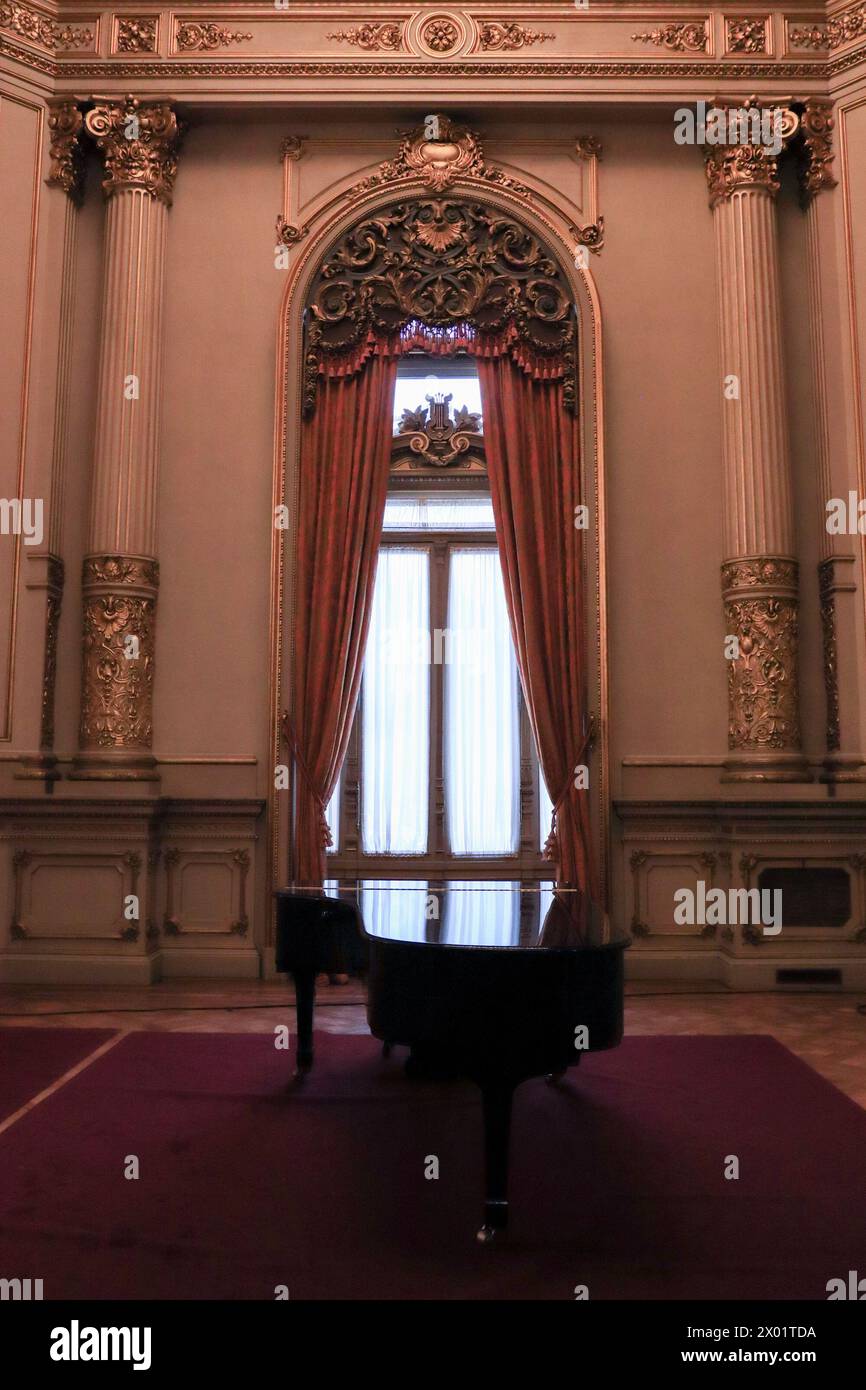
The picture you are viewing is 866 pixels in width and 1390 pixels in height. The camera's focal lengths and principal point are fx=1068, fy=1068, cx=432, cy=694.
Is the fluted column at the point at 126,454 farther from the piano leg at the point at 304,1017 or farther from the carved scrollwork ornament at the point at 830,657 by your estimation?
the carved scrollwork ornament at the point at 830,657

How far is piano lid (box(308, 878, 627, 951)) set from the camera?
2584 millimetres

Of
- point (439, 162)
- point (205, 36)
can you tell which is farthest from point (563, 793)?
point (205, 36)

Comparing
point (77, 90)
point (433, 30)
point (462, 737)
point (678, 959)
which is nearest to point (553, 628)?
point (462, 737)

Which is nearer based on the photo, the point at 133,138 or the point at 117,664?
the point at 117,664

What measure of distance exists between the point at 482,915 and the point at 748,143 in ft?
15.4

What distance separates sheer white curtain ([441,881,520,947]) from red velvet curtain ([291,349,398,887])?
5.23 ft

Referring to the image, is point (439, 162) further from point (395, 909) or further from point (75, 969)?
point (75, 969)

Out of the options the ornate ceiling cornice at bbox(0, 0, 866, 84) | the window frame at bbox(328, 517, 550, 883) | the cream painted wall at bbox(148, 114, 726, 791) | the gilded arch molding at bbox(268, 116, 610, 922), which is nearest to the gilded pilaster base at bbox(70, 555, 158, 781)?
the cream painted wall at bbox(148, 114, 726, 791)

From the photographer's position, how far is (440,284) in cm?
579

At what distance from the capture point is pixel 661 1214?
2.50 m

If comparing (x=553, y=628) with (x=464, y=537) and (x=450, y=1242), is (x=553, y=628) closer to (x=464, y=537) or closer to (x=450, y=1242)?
(x=464, y=537)

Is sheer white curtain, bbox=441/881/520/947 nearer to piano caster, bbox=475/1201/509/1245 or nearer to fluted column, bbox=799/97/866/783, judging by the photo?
piano caster, bbox=475/1201/509/1245
